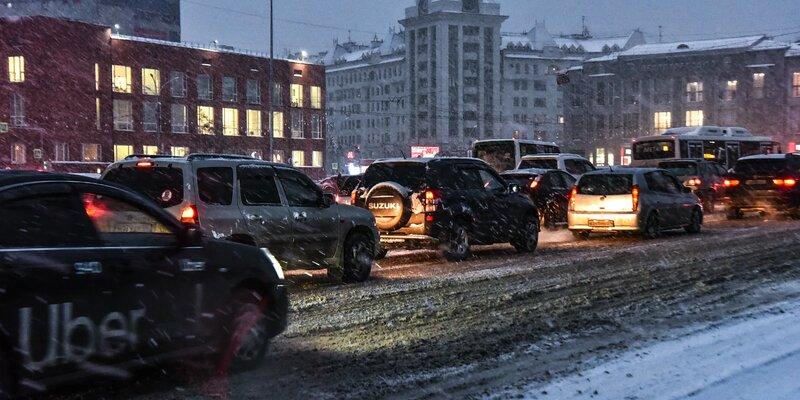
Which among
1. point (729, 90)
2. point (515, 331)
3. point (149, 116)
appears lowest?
point (515, 331)

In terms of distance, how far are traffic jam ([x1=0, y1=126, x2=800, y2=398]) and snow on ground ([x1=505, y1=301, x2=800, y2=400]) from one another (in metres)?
2.35

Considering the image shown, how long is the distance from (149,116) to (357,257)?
6134 centimetres

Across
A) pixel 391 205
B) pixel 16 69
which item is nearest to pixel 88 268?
pixel 391 205

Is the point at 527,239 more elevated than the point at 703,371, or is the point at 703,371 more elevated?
the point at 527,239

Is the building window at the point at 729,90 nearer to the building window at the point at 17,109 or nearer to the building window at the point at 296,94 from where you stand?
the building window at the point at 296,94

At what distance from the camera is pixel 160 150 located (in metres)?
69.6

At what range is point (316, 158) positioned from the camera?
83.7m

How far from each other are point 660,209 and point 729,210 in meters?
7.17

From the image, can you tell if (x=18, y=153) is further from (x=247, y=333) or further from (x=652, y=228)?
(x=247, y=333)

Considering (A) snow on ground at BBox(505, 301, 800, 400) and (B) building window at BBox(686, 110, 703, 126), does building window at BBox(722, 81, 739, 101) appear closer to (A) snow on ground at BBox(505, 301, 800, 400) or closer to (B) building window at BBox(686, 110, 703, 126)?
(B) building window at BBox(686, 110, 703, 126)

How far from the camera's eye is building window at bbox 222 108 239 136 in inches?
3002

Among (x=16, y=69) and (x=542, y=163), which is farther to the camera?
(x=16, y=69)

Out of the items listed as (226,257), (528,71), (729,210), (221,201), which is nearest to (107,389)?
(226,257)

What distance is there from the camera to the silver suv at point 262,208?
10352 mm
